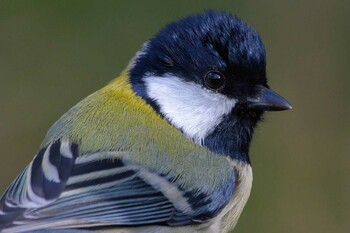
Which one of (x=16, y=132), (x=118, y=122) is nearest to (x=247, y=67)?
(x=118, y=122)

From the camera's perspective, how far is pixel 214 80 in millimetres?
2643

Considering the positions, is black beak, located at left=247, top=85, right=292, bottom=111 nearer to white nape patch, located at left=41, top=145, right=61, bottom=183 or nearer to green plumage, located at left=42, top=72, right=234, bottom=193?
green plumage, located at left=42, top=72, right=234, bottom=193

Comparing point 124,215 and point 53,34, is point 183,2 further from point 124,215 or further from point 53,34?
point 124,215

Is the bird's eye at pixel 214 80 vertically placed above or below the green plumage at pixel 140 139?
above

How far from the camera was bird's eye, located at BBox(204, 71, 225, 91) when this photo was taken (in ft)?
8.66

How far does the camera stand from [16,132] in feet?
12.6

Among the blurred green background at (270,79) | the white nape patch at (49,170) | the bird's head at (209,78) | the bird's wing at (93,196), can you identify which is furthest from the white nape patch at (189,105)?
the blurred green background at (270,79)

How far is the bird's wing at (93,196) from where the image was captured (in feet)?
7.72

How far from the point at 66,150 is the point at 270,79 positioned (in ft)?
5.07

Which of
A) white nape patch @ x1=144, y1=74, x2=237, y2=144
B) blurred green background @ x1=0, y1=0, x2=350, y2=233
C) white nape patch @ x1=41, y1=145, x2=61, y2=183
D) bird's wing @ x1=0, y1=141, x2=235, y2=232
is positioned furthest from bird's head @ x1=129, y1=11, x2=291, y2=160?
blurred green background @ x1=0, y1=0, x2=350, y2=233

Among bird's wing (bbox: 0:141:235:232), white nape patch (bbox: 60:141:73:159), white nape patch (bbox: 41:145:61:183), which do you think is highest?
white nape patch (bbox: 60:141:73:159)

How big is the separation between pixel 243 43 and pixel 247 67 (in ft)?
0.22

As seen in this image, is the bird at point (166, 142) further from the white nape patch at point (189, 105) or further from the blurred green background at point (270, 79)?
the blurred green background at point (270, 79)

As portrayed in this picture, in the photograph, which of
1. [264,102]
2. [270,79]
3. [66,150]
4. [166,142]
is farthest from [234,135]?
[270,79]
